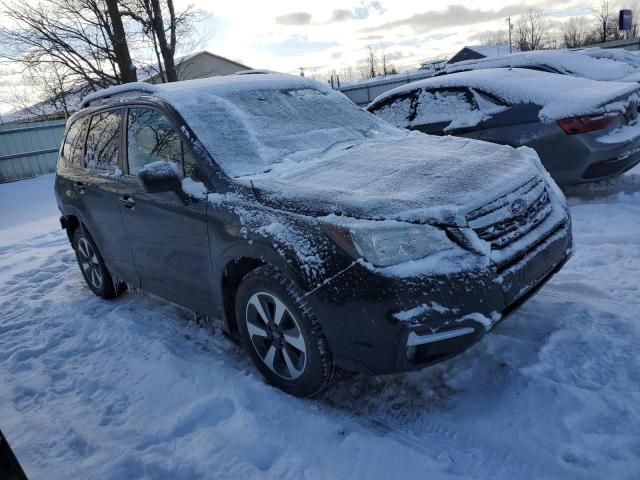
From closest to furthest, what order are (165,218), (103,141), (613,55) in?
1. (165,218)
2. (103,141)
3. (613,55)

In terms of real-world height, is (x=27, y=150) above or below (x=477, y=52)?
below

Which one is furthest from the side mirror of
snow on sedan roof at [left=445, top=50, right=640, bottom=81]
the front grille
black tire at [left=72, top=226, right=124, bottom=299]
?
snow on sedan roof at [left=445, top=50, right=640, bottom=81]

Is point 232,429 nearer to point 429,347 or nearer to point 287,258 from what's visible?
point 287,258

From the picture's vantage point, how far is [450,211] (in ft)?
7.62

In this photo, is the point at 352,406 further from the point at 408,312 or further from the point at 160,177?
the point at 160,177

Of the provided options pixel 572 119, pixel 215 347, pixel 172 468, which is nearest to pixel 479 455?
pixel 172 468

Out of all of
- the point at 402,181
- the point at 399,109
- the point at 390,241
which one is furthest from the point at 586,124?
the point at 390,241

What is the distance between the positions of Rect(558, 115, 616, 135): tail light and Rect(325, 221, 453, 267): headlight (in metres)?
3.40

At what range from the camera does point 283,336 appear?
269 centimetres

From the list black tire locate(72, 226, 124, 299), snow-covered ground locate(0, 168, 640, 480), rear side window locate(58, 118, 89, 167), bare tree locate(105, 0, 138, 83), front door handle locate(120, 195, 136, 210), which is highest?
bare tree locate(105, 0, 138, 83)

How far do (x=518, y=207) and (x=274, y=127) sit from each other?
170 centimetres

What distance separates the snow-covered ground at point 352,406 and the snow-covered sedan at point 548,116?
4.22ft

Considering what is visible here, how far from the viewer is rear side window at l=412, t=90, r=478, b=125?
570cm

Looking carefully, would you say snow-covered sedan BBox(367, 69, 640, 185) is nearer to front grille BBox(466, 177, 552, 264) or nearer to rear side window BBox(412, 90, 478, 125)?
rear side window BBox(412, 90, 478, 125)
